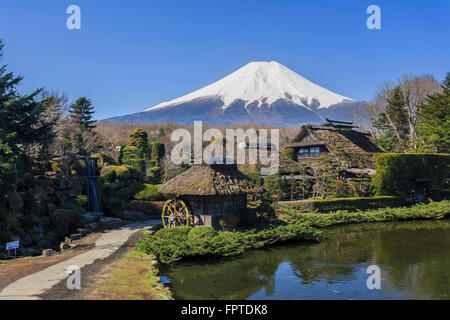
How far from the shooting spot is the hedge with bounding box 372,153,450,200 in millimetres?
30406

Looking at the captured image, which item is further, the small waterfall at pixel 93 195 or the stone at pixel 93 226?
the small waterfall at pixel 93 195

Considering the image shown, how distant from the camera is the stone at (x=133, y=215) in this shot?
24078 millimetres

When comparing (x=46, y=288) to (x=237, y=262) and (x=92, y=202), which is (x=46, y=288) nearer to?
(x=237, y=262)

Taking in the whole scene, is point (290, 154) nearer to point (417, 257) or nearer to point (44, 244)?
point (417, 257)

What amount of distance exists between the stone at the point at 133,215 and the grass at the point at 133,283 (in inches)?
433

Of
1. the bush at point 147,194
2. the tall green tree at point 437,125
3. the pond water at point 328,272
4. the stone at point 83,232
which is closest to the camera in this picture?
the pond water at point 328,272

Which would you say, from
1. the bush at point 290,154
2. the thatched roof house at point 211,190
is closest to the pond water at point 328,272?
the thatched roof house at point 211,190

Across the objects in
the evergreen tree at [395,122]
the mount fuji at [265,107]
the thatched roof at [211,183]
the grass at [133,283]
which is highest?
the mount fuji at [265,107]

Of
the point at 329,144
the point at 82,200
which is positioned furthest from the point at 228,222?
the point at 329,144

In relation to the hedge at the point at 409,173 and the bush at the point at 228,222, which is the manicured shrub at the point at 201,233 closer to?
the bush at the point at 228,222

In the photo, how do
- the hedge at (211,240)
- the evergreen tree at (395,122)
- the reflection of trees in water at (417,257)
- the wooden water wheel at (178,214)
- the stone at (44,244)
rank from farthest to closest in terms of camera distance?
1. the evergreen tree at (395,122)
2. the wooden water wheel at (178,214)
3. the stone at (44,244)
4. the hedge at (211,240)
5. the reflection of trees in water at (417,257)

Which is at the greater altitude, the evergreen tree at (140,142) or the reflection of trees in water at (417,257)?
the evergreen tree at (140,142)
